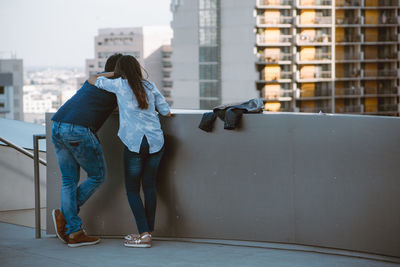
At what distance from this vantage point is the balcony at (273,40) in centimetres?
4866

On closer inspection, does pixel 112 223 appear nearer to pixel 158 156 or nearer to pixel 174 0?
pixel 158 156

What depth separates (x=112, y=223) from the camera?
422cm

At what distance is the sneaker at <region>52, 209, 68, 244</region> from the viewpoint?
3.99m

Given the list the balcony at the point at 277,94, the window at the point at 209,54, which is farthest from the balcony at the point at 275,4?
the balcony at the point at 277,94

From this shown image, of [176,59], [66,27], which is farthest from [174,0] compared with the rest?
[66,27]

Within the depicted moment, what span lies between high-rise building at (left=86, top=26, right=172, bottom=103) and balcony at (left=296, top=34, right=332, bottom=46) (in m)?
51.5

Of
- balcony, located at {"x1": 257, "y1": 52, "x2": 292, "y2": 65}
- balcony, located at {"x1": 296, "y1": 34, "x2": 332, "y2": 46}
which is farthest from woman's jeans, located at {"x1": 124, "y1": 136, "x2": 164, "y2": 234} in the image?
balcony, located at {"x1": 296, "y1": 34, "x2": 332, "y2": 46}

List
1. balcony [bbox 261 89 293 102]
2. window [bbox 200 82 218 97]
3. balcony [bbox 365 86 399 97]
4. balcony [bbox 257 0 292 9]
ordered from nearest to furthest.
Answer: balcony [bbox 257 0 292 9]
balcony [bbox 261 89 293 102]
balcony [bbox 365 86 399 97]
window [bbox 200 82 218 97]

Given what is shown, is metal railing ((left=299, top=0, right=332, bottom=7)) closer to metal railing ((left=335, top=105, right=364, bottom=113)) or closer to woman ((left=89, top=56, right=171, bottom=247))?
metal railing ((left=335, top=105, right=364, bottom=113))

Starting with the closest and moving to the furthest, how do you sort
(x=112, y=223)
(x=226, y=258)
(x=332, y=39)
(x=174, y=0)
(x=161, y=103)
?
(x=226, y=258) < (x=161, y=103) < (x=112, y=223) < (x=332, y=39) < (x=174, y=0)

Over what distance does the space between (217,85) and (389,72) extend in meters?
14.5

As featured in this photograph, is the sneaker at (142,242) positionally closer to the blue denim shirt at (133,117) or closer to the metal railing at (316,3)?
the blue denim shirt at (133,117)

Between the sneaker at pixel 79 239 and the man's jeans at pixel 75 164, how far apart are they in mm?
33

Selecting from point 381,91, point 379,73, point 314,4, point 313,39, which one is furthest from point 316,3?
point 381,91
